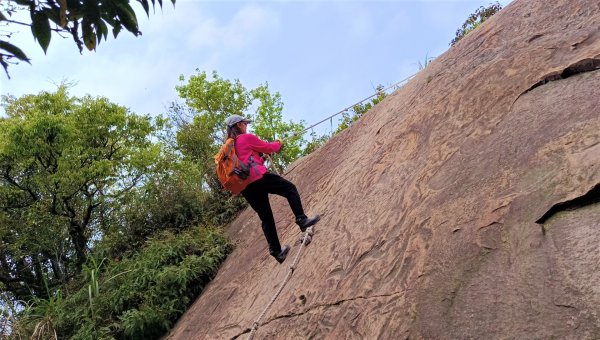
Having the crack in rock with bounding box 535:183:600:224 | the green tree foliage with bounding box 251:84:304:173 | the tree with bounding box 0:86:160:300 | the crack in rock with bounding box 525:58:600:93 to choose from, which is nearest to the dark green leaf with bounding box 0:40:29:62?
the crack in rock with bounding box 535:183:600:224

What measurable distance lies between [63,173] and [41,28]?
12.3m

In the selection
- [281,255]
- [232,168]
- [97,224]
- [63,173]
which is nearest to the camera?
[232,168]

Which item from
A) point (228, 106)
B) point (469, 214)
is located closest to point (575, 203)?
point (469, 214)

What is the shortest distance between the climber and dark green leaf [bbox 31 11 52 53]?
4.58m

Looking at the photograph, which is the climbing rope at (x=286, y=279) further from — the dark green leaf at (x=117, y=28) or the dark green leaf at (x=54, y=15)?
the dark green leaf at (x=54, y=15)

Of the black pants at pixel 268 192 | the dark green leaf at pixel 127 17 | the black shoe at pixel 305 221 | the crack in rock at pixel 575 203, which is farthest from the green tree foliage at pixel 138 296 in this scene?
the dark green leaf at pixel 127 17

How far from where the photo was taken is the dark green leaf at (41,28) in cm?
233

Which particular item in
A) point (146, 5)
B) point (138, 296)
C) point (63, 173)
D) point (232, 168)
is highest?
point (63, 173)

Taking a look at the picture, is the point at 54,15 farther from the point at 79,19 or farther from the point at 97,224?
the point at 97,224

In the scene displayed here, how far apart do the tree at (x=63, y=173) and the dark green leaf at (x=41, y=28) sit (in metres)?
12.0

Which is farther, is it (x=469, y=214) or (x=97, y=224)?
(x=97, y=224)

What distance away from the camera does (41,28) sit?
2342 mm

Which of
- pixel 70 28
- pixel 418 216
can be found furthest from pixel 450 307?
pixel 70 28

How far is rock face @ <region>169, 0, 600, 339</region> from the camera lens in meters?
4.25
